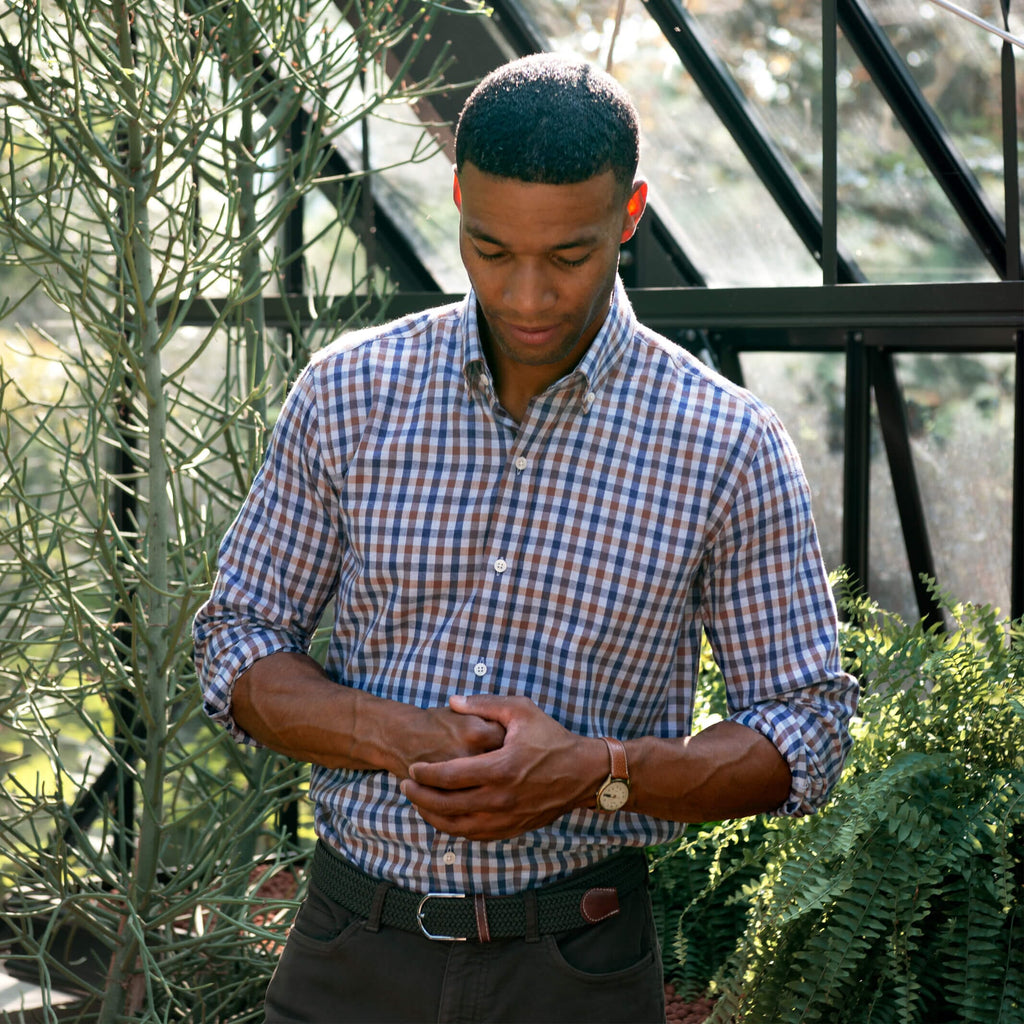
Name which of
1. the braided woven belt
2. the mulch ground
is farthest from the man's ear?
the mulch ground

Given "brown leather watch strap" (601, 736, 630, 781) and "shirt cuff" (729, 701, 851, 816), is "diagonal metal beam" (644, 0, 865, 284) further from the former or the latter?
"brown leather watch strap" (601, 736, 630, 781)

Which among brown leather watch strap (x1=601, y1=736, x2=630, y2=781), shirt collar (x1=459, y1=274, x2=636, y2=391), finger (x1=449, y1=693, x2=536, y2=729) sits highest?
shirt collar (x1=459, y1=274, x2=636, y2=391)

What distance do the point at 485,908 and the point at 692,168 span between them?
277 cm

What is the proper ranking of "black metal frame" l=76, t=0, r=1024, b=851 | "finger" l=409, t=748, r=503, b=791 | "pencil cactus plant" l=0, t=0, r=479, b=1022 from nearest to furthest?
"finger" l=409, t=748, r=503, b=791
"pencil cactus plant" l=0, t=0, r=479, b=1022
"black metal frame" l=76, t=0, r=1024, b=851

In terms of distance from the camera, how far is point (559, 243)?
1365mm

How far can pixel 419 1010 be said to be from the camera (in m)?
1.41

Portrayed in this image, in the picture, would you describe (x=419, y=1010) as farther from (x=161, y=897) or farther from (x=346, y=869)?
(x=161, y=897)

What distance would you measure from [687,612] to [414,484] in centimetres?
34

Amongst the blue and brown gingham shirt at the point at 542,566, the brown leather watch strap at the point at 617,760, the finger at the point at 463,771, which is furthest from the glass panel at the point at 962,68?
the finger at the point at 463,771

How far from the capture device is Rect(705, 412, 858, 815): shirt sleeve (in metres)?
1.42

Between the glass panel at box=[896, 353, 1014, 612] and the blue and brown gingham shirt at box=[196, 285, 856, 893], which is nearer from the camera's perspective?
the blue and brown gingham shirt at box=[196, 285, 856, 893]

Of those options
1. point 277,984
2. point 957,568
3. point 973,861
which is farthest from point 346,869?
point 957,568

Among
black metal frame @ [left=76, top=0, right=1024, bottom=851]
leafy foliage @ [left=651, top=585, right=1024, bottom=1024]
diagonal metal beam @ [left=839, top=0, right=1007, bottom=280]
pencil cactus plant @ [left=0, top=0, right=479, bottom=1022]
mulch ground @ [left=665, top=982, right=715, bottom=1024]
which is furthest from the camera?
diagonal metal beam @ [left=839, top=0, right=1007, bottom=280]

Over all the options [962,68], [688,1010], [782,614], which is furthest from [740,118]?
[782,614]
